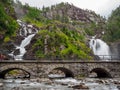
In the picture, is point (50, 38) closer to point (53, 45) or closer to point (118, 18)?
point (53, 45)

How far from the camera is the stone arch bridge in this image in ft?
206

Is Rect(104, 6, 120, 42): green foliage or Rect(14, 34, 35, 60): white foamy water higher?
Rect(104, 6, 120, 42): green foliage

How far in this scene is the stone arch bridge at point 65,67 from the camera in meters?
62.7

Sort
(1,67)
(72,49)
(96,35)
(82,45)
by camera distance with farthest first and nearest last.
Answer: (96,35)
(82,45)
(72,49)
(1,67)

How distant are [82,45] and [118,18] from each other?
21.9 metres

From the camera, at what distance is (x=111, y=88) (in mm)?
48344

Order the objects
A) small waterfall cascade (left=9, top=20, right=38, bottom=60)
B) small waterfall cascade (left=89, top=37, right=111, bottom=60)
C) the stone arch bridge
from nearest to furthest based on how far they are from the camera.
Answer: the stone arch bridge → small waterfall cascade (left=9, top=20, right=38, bottom=60) → small waterfall cascade (left=89, top=37, right=111, bottom=60)

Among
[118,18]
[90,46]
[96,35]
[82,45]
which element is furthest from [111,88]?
[96,35]

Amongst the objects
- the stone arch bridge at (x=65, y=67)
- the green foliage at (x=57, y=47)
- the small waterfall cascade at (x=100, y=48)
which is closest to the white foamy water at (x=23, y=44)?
the green foliage at (x=57, y=47)

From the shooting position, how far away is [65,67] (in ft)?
217

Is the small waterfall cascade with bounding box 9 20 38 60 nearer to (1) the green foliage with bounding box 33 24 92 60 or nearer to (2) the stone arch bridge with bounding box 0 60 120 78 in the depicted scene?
(1) the green foliage with bounding box 33 24 92 60

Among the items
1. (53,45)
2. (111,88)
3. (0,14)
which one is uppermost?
(0,14)

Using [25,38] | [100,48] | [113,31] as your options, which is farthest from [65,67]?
[113,31]

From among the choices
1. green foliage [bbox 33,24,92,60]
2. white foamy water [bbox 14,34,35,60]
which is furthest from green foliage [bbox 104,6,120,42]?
white foamy water [bbox 14,34,35,60]
